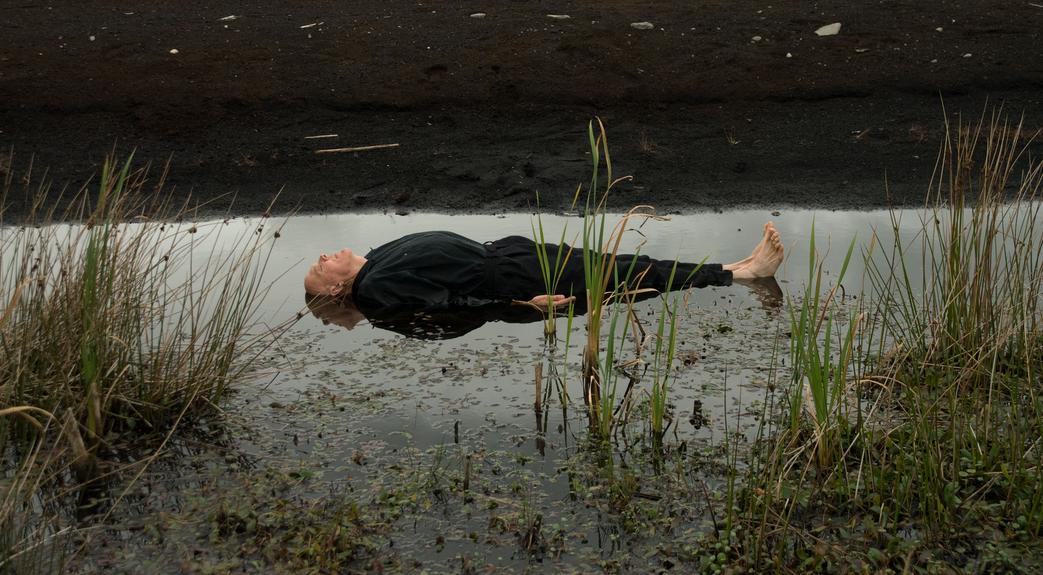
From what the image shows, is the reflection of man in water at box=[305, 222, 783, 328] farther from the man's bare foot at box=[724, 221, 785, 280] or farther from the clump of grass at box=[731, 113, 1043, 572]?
the clump of grass at box=[731, 113, 1043, 572]

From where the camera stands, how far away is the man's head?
5148 millimetres

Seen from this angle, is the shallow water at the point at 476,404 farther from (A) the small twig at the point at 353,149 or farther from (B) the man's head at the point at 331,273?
(A) the small twig at the point at 353,149

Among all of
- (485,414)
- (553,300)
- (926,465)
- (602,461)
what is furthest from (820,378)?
(553,300)

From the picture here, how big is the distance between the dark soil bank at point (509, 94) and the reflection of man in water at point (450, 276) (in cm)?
154

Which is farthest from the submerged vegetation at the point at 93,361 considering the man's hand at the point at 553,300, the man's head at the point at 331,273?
the man's hand at the point at 553,300

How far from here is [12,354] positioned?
11.0 feet

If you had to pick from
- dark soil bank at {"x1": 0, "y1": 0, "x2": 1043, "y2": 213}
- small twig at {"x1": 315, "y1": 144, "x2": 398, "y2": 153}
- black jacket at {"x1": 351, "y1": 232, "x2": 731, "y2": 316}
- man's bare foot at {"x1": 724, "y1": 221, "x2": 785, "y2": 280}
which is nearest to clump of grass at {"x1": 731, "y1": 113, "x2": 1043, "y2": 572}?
man's bare foot at {"x1": 724, "y1": 221, "x2": 785, "y2": 280}

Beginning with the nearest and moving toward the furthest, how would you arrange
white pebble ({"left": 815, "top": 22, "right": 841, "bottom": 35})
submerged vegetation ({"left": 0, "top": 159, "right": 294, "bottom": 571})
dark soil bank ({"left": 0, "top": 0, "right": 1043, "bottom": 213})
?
submerged vegetation ({"left": 0, "top": 159, "right": 294, "bottom": 571}) → dark soil bank ({"left": 0, "top": 0, "right": 1043, "bottom": 213}) → white pebble ({"left": 815, "top": 22, "right": 841, "bottom": 35})

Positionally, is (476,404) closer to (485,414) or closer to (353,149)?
(485,414)

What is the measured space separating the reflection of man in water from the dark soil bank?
1.54 m

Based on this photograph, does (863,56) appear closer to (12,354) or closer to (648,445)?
(648,445)

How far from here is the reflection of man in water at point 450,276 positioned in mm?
5109

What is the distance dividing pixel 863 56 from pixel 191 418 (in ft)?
23.5

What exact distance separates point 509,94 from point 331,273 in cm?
406
